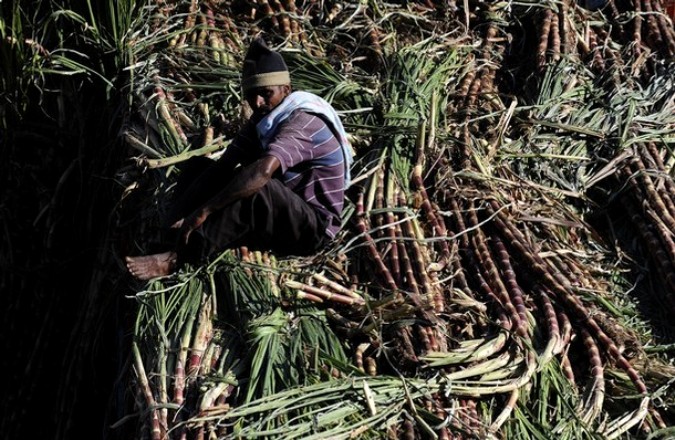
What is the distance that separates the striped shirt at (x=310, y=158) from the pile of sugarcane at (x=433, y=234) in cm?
38

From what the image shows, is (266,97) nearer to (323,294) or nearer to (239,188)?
(239,188)

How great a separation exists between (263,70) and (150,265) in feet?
2.96

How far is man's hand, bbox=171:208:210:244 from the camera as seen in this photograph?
13.2 ft

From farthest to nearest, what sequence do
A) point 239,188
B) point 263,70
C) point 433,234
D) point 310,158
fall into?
point 433,234 → point 263,70 → point 310,158 → point 239,188

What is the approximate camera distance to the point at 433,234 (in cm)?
493

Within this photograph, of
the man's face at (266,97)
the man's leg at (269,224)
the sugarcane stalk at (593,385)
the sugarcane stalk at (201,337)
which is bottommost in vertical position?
the sugarcane stalk at (593,385)

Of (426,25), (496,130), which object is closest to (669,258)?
(496,130)

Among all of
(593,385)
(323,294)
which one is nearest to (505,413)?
(593,385)

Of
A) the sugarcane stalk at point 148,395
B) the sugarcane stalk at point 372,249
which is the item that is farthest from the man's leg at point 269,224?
the sugarcane stalk at point 148,395

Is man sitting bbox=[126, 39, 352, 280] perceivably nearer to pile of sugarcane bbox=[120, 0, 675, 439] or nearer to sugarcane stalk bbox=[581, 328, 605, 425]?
pile of sugarcane bbox=[120, 0, 675, 439]

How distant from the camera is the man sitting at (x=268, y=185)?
4.03 meters

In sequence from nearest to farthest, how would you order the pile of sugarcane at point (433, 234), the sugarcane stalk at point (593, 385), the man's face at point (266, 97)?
the pile of sugarcane at point (433, 234)
the man's face at point (266, 97)
the sugarcane stalk at point (593, 385)

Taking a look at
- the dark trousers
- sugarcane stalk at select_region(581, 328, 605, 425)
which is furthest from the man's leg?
sugarcane stalk at select_region(581, 328, 605, 425)

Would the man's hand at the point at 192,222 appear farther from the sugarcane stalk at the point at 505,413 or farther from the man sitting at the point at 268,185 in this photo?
the sugarcane stalk at the point at 505,413
